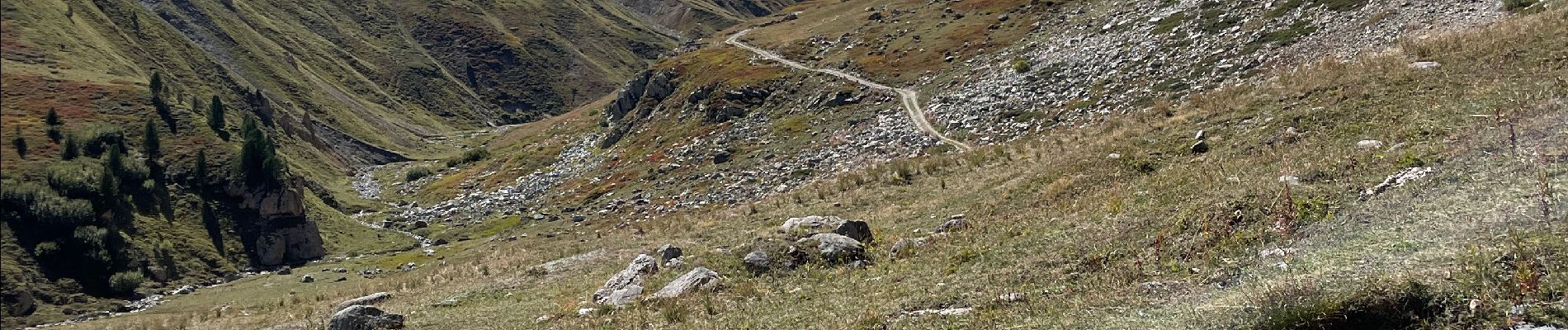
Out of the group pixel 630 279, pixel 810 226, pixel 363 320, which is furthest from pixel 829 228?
pixel 363 320

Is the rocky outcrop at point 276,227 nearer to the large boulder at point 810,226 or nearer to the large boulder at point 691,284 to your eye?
the large boulder at point 810,226

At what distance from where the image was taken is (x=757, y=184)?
57.4 metres

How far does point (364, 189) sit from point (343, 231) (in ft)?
94.8

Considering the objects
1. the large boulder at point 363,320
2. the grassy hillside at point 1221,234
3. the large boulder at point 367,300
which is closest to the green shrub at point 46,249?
the grassy hillside at point 1221,234

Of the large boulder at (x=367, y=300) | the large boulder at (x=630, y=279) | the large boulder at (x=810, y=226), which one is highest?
the large boulder at (x=630, y=279)

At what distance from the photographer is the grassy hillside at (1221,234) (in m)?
10.7

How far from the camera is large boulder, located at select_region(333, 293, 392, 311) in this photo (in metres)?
27.6

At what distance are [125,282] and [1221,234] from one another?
2698 inches

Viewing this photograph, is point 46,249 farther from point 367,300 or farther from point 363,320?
point 363,320

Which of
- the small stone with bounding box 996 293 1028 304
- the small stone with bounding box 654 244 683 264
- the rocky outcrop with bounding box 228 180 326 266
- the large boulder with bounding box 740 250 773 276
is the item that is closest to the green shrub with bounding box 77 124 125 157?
the rocky outcrop with bounding box 228 180 326 266

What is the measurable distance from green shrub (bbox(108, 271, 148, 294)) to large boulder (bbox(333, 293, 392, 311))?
39.8 m

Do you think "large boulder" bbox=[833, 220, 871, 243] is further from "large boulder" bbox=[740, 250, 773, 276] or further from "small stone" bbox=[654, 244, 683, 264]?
"small stone" bbox=[654, 244, 683, 264]

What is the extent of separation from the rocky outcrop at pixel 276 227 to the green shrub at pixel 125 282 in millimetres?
16359

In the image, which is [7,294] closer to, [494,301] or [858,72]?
[494,301]
